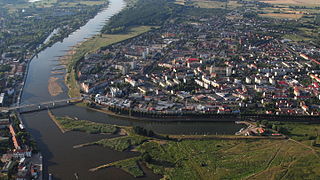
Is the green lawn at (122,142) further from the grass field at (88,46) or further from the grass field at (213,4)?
the grass field at (213,4)

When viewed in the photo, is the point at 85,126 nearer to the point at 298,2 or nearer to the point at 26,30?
the point at 26,30

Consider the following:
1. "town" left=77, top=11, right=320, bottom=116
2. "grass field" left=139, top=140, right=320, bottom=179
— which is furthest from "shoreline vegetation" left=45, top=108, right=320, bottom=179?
"town" left=77, top=11, right=320, bottom=116

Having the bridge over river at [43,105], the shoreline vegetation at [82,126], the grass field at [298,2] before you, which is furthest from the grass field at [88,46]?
the grass field at [298,2]

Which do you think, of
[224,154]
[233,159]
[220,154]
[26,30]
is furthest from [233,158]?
[26,30]

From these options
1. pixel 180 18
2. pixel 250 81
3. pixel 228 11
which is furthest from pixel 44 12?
pixel 250 81

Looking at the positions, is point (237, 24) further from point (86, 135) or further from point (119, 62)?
point (86, 135)

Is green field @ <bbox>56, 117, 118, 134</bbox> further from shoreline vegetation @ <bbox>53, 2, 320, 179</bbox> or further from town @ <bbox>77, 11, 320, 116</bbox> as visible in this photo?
town @ <bbox>77, 11, 320, 116</bbox>
